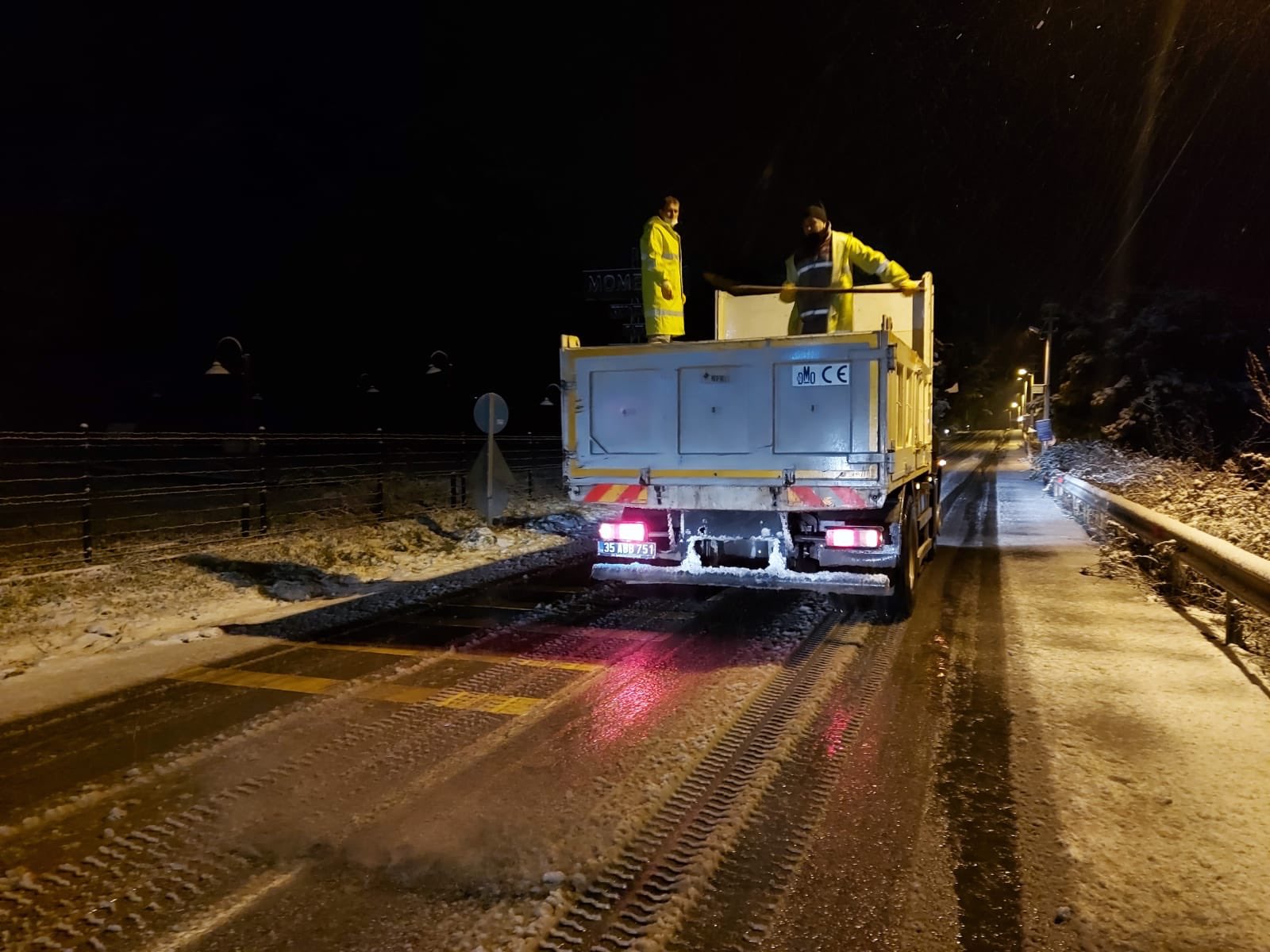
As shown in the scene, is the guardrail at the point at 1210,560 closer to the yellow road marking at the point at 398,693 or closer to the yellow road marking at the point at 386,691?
the yellow road marking at the point at 386,691

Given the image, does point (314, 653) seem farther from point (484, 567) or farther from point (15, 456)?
point (15, 456)

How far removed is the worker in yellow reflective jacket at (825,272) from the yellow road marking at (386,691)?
5.10 metres

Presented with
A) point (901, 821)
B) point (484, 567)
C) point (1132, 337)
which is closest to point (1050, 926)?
point (901, 821)

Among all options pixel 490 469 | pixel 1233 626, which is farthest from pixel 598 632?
pixel 490 469

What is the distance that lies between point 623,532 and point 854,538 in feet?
6.79

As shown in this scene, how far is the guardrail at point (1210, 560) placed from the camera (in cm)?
612

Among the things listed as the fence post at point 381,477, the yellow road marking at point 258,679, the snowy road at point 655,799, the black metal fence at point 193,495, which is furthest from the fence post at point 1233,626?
the fence post at point 381,477

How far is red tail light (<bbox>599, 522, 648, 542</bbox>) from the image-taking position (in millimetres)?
7793

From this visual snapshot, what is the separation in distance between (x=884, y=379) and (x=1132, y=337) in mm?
34043

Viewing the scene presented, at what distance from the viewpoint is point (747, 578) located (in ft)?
24.8

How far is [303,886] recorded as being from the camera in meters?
3.32

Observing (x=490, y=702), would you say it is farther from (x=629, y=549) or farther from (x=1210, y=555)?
Result: (x=1210, y=555)

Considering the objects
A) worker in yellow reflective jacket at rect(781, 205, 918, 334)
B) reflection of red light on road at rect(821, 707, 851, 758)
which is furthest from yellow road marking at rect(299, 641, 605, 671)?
worker in yellow reflective jacket at rect(781, 205, 918, 334)

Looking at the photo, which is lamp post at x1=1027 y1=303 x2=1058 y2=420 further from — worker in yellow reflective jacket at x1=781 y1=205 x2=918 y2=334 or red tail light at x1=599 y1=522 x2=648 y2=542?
red tail light at x1=599 y1=522 x2=648 y2=542
